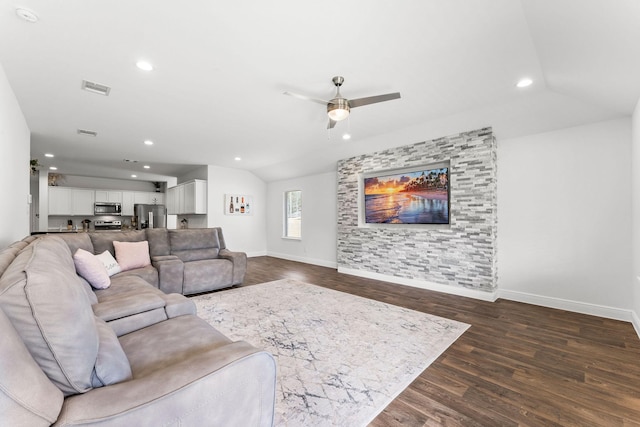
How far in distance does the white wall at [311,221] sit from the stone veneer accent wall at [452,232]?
1.13 metres

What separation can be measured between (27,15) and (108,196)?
8096 mm

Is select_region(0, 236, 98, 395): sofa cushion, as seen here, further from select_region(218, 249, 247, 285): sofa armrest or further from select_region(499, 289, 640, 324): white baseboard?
select_region(499, 289, 640, 324): white baseboard

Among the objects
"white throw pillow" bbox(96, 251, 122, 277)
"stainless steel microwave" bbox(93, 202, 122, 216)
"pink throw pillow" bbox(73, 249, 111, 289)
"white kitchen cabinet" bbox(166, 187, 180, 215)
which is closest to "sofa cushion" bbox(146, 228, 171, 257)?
"white throw pillow" bbox(96, 251, 122, 277)

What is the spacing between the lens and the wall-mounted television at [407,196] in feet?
14.5

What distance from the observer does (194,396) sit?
919 mm

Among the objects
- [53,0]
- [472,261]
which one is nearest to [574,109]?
[472,261]

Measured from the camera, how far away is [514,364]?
7.22 ft

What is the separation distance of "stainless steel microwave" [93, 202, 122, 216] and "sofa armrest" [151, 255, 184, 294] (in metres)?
6.15

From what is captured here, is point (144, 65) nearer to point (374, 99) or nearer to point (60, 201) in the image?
point (374, 99)

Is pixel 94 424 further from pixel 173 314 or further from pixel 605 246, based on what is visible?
pixel 605 246

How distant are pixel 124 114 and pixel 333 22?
329 cm

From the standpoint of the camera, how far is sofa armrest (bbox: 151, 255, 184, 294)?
372 centimetres

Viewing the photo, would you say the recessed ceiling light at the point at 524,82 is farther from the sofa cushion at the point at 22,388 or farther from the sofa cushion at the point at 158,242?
the sofa cushion at the point at 158,242

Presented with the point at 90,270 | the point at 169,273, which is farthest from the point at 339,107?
the point at 169,273
